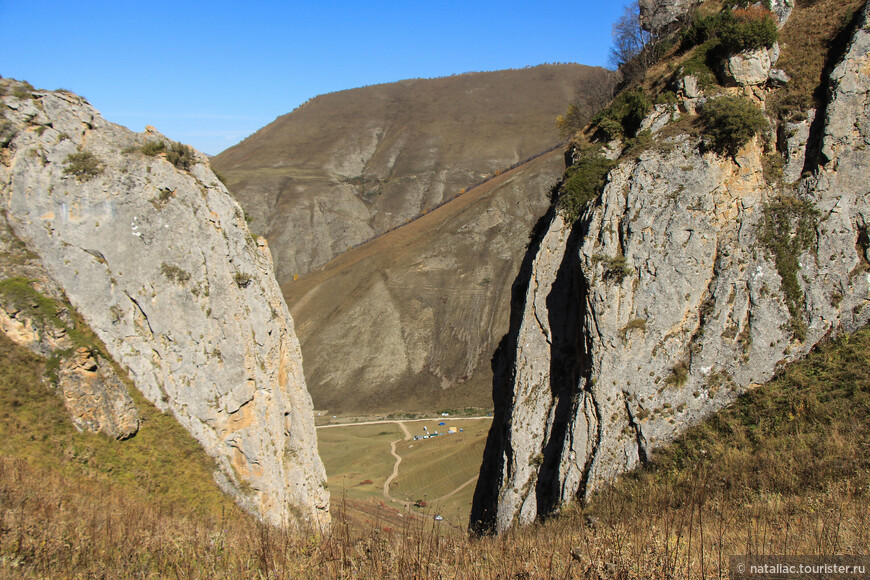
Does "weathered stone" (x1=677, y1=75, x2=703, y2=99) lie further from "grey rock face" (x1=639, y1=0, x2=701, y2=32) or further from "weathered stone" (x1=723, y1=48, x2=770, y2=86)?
"grey rock face" (x1=639, y1=0, x2=701, y2=32)

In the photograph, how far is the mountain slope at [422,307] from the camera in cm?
6594

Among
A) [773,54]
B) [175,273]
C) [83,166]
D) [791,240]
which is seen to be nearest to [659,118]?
[773,54]

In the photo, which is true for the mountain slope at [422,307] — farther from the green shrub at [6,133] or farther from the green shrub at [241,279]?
the green shrub at [6,133]

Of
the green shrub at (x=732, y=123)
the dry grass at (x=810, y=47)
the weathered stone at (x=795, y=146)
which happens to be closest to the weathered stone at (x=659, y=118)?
the green shrub at (x=732, y=123)

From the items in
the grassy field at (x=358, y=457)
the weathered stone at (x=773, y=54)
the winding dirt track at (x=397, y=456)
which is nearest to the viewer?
the weathered stone at (x=773, y=54)

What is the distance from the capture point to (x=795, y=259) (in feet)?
47.9

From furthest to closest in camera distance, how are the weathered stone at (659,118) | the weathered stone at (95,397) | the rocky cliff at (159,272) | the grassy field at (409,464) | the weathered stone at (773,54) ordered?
the grassy field at (409,464) < the weathered stone at (659,118) < the weathered stone at (773,54) < the rocky cliff at (159,272) < the weathered stone at (95,397)

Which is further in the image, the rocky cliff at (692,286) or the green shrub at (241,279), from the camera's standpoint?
the green shrub at (241,279)

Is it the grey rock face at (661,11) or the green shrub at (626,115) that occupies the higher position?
the grey rock face at (661,11)

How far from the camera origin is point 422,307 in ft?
245

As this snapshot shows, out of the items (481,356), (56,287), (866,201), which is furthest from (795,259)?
(481,356)

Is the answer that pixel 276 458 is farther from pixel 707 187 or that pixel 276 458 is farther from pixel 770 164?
pixel 770 164

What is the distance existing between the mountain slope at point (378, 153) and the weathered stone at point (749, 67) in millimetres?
84625

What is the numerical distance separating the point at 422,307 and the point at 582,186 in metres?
57.6
